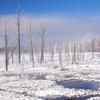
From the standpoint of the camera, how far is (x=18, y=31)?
277 feet

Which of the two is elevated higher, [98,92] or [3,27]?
[3,27]

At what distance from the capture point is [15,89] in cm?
3544

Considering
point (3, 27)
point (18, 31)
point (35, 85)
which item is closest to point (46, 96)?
point (35, 85)

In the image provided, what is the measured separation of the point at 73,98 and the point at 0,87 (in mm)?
10638

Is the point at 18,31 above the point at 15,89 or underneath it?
above

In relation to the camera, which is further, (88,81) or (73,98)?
(88,81)

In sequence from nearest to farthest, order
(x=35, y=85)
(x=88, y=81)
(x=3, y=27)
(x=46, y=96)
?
(x=46, y=96), (x=35, y=85), (x=88, y=81), (x=3, y=27)

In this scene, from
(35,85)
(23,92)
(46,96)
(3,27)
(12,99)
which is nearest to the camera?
(12,99)

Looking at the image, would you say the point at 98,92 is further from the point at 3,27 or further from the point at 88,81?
the point at 3,27

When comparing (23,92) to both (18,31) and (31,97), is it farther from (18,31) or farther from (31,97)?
(18,31)

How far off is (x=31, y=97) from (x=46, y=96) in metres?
1.69

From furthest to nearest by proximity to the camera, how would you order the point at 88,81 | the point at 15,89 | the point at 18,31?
the point at 18,31 → the point at 88,81 → the point at 15,89

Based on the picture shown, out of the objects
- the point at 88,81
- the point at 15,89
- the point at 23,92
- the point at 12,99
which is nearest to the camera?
the point at 12,99

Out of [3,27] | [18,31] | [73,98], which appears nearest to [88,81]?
[73,98]
